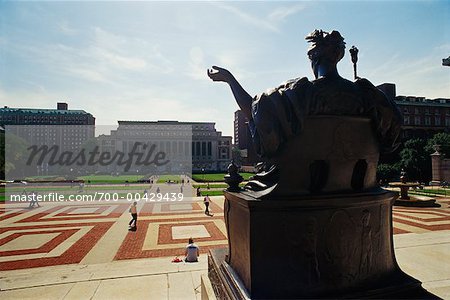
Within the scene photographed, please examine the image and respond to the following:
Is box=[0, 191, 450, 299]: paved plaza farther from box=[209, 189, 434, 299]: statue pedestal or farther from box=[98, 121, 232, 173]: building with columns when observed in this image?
box=[98, 121, 232, 173]: building with columns

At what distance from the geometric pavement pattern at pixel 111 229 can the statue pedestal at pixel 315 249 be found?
740cm

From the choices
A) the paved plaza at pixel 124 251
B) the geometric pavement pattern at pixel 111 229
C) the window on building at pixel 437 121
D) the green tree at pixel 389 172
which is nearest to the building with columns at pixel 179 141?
the window on building at pixel 437 121

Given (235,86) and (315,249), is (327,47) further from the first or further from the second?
(315,249)

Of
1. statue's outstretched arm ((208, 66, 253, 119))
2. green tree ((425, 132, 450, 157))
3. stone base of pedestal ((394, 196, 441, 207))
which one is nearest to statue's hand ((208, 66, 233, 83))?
statue's outstretched arm ((208, 66, 253, 119))

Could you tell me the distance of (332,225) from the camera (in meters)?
2.93

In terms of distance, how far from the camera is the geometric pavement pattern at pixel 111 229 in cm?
970

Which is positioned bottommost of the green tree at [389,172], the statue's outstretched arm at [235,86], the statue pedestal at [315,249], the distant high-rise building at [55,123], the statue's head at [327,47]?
the green tree at [389,172]

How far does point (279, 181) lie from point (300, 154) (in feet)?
1.27

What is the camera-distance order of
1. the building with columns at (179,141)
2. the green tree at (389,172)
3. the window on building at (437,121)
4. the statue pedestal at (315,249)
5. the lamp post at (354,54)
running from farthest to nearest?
the building with columns at (179,141)
the window on building at (437,121)
the green tree at (389,172)
the lamp post at (354,54)
the statue pedestal at (315,249)

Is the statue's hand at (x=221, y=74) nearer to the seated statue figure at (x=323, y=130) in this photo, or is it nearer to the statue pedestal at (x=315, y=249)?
the seated statue figure at (x=323, y=130)

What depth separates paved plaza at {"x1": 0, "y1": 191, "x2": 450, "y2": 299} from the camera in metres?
6.25

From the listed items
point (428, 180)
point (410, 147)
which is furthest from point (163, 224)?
point (410, 147)

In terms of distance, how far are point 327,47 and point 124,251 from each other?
965 cm

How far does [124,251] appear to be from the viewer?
9.86 metres
